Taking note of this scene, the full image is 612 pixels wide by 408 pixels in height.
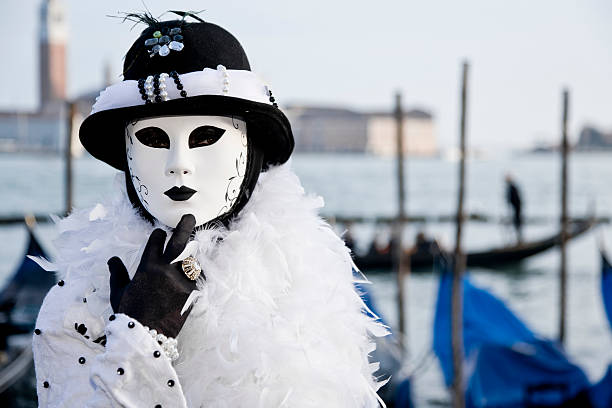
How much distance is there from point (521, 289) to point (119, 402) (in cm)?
1601

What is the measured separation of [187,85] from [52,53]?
276 ft

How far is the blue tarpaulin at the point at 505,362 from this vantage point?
20.2 ft

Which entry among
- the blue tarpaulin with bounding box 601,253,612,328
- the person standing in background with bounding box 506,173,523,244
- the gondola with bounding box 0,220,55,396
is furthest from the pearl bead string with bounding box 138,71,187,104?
the person standing in background with bounding box 506,173,523,244

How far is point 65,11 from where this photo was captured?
8569 centimetres

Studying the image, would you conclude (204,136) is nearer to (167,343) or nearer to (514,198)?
(167,343)

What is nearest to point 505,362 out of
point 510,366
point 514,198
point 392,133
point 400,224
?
point 510,366

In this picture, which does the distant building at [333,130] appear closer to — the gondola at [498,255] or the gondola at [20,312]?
the gondola at [498,255]

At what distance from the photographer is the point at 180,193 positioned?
1.32 m

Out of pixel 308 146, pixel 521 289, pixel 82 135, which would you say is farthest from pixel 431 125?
pixel 82 135

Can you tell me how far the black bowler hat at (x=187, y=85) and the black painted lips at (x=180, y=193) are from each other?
0.40ft

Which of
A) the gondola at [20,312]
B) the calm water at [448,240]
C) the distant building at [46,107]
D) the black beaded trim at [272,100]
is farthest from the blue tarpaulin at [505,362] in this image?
the distant building at [46,107]

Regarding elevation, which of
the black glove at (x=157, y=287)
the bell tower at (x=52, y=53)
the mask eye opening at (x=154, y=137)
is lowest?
the black glove at (x=157, y=287)

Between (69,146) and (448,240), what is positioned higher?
(69,146)

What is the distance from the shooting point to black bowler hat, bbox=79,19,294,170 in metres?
1.28
